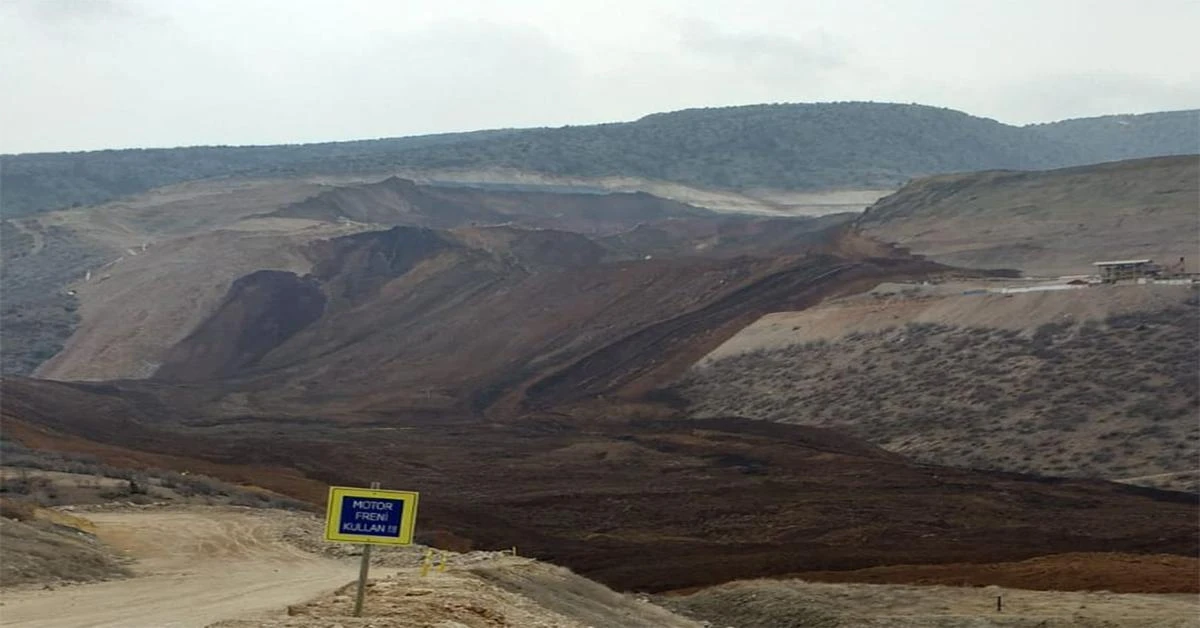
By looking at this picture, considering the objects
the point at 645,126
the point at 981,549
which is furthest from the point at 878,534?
the point at 645,126

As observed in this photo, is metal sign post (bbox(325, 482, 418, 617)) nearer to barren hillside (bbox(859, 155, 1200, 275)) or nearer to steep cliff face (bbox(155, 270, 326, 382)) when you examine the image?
barren hillside (bbox(859, 155, 1200, 275))

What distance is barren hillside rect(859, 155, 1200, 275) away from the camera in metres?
75.9

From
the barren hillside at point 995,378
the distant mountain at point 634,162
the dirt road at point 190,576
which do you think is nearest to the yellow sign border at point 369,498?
the dirt road at point 190,576

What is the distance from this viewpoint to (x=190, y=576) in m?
22.8

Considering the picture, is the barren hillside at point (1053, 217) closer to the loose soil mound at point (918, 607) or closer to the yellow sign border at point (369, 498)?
the loose soil mound at point (918, 607)

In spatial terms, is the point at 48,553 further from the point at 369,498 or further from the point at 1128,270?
the point at 1128,270

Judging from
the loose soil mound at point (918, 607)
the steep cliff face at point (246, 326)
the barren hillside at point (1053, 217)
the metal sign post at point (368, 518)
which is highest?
the barren hillside at point (1053, 217)

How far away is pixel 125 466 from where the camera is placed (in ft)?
135

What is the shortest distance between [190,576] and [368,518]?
10.6 metres

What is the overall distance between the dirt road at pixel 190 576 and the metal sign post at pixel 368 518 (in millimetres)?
2861

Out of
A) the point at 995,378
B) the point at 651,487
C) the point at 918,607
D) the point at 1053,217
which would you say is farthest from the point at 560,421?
the point at 1053,217

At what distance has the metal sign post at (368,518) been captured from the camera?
13.2m

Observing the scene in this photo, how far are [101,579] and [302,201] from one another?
111 m

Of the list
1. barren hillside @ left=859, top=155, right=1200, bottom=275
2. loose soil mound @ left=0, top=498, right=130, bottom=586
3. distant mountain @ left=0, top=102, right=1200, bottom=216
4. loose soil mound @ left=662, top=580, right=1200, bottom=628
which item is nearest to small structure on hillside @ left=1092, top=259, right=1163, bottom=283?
A: barren hillside @ left=859, top=155, right=1200, bottom=275
